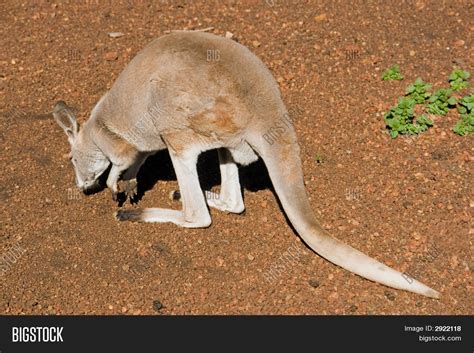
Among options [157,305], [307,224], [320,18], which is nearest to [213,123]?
[307,224]

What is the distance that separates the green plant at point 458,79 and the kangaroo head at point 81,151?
9.75ft

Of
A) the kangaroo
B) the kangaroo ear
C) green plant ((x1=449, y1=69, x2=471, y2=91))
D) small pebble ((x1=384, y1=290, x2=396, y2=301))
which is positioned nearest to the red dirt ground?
small pebble ((x1=384, y1=290, x2=396, y2=301))

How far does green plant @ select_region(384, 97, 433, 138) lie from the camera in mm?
5418

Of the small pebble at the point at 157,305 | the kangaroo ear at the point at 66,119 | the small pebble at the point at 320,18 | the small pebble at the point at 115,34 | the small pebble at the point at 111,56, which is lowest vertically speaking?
the small pebble at the point at 157,305

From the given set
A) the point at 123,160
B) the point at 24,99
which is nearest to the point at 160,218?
the point at 123,160

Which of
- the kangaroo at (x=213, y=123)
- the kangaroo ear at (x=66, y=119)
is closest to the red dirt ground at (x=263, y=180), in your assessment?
the kangaroo at (x=213, y=123)

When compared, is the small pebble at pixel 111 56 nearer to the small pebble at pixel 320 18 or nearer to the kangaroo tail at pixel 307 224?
the small pebble at pixel 320 18

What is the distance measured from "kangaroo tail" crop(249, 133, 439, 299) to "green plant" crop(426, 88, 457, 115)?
66.4 inches

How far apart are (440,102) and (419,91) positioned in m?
0.20

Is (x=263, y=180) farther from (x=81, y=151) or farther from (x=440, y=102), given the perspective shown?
(x=440, y=102)

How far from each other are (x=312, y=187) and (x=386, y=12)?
2312mm

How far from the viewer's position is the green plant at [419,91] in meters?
5.61

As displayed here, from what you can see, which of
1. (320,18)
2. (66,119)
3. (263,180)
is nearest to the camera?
(66,119)

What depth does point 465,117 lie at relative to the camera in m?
5.45
